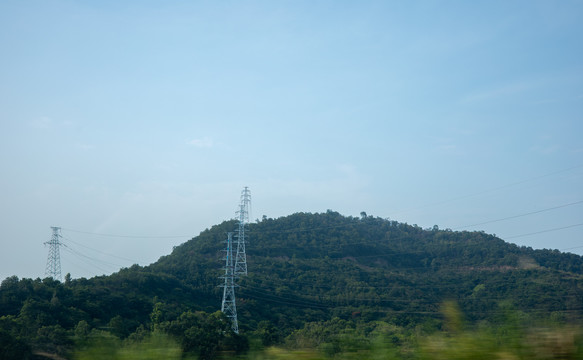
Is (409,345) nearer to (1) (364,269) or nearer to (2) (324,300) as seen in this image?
(2) (324,300)

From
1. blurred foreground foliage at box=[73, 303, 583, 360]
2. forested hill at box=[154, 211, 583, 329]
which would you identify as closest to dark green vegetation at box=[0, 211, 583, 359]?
blurred foreground foliage at box=[73, 303, 583, 360]

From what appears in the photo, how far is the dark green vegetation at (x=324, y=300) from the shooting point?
12.8 ft

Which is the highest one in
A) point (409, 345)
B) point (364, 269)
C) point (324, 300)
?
point (364, 269)

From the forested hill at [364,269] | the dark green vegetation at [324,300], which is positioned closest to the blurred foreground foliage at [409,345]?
the dark green vegetation at [324,300]

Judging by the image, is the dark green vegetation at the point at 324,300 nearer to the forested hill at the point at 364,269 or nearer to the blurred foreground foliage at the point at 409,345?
the blurred foreground foliage at the point at 409,345

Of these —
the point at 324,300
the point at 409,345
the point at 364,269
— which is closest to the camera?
the point at 409,345

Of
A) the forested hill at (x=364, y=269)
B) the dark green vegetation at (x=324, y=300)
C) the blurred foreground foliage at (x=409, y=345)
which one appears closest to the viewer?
the blurred foreground foliage at (x=409, y=345)

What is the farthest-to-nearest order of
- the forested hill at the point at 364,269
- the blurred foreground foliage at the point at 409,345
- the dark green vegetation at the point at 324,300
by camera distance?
1. the forested hill at the point at 364,269
2. the dark green vegetation at the point at 324,300
3. the blurred foreground foliage at the point at 409,345

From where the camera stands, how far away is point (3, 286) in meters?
29.1

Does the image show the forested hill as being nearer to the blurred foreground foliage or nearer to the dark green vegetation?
the dark green vegetation

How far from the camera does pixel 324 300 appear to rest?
46375mm

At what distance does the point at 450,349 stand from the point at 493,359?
31cm

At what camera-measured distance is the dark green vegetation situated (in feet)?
12.8

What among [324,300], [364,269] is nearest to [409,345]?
[324,300]
